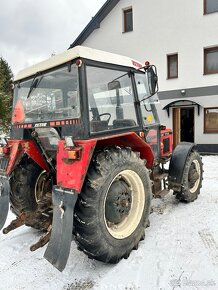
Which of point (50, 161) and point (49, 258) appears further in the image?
point (50, 161)

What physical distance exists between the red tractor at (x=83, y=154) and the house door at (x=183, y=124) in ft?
24.7

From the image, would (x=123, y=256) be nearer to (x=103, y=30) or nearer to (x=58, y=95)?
(x=58, y=95)

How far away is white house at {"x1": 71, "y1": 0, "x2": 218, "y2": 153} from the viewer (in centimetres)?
988

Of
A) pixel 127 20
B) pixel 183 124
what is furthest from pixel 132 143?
pixel 127 20

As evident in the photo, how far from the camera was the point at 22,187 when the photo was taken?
10.5 feet

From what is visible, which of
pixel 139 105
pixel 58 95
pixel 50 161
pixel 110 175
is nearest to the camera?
pixel 110 175

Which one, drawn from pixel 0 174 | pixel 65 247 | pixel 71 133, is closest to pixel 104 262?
pixel 65 247

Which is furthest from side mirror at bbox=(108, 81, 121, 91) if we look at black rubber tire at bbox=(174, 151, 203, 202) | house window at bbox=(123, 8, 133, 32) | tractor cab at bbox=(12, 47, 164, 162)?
house window at bbox=(123, 8, 133, 32)

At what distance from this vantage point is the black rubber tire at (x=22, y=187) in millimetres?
3178

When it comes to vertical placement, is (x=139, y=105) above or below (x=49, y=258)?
above

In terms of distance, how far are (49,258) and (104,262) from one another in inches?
22.6

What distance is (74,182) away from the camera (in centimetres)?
222

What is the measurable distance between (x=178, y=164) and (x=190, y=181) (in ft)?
1.59

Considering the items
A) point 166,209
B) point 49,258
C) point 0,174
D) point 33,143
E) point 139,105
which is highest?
point 139,105
